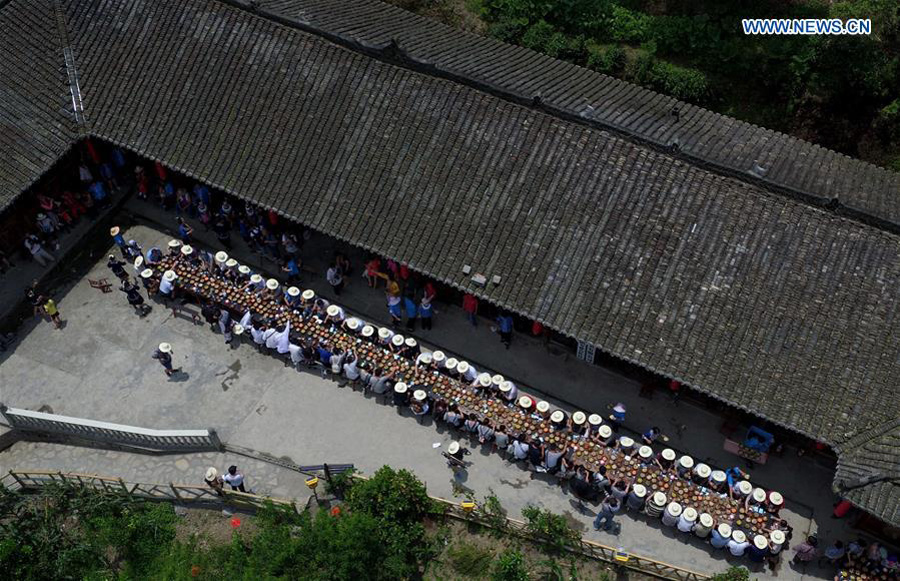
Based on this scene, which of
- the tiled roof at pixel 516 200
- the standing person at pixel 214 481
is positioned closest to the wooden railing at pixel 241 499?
the standing person at pixel 214 481

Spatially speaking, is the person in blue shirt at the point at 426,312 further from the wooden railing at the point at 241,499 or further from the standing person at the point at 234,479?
the standing person at the point at 234,479

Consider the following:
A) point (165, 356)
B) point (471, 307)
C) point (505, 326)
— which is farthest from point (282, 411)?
point (505, 326)

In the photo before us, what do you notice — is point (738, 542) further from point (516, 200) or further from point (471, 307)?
point (516, 200)

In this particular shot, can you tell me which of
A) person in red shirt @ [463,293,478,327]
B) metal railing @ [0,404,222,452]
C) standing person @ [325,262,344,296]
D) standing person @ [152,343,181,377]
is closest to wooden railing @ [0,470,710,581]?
metal railing @ [0,404,222,452]

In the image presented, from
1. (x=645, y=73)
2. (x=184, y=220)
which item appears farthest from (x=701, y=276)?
(x=184, y=220)

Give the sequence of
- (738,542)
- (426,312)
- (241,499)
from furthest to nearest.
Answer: (426,312) → (241,499) → (738,542)
